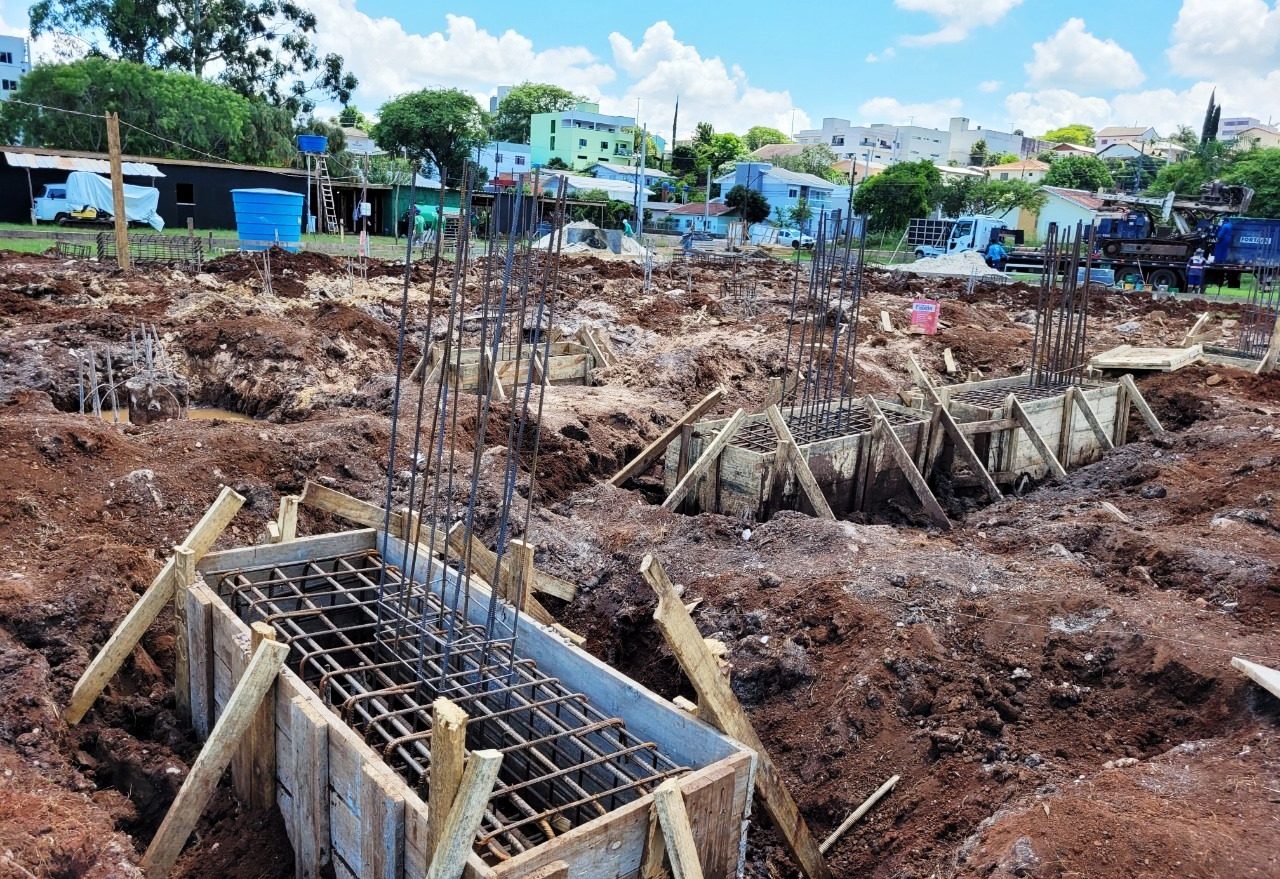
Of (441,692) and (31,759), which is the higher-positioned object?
(441,692)

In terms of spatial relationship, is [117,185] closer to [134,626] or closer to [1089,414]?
[134,626]

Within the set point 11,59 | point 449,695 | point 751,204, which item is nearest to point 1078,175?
point 751,204

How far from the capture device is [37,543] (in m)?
5.94

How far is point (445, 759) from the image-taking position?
110 inches

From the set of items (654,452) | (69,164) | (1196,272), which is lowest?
(654,452)

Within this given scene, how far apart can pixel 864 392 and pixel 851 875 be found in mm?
9663

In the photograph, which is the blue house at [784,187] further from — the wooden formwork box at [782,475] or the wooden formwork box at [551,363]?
the wooden formwork box at [782,475]

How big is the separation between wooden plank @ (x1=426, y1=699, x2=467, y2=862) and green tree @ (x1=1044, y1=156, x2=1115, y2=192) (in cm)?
6691

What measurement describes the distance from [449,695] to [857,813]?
1.88 m

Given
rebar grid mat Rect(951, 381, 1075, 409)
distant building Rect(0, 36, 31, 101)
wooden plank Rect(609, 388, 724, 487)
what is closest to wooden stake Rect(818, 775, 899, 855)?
wooden plank Rect(609, 388, 724, 487)

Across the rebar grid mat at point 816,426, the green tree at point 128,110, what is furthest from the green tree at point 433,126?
the rebar grid mat at point 816,426

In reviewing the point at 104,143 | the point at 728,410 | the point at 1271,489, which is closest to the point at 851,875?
the point at 1271,489

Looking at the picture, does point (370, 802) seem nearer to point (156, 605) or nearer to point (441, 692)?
point (441, 692)

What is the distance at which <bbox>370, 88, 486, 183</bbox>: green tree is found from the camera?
48031 millimetres
